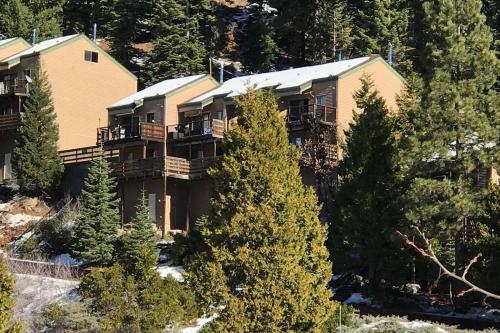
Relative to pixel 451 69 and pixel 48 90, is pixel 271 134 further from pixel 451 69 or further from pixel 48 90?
pixel 48 90

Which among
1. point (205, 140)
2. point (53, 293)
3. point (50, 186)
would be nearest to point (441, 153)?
point (53, 293)

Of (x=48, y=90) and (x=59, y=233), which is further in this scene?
(x=48, y=90)

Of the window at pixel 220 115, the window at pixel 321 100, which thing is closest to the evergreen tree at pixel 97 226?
the window at pixel 220 115

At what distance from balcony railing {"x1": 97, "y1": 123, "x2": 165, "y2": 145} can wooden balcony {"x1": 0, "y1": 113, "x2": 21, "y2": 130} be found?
5269 millimetres

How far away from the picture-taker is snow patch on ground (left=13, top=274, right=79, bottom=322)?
31.8 m

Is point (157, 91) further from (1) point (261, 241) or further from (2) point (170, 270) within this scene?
(1) point (261, 241)

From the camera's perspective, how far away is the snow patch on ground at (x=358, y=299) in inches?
1331

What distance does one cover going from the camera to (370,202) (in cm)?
3400

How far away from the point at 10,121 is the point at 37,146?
15.6 ft

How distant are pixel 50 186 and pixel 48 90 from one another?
6.38m

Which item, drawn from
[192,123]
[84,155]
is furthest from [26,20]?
[192,123]

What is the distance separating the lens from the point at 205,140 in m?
49.8

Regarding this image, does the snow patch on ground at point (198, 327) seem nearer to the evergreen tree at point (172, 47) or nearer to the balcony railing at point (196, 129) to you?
Result: the balcony railing at point (196, 129)

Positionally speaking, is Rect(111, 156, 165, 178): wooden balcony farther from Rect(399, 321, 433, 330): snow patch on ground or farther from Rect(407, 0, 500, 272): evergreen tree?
Rect(399, 321, 433, 330): snow patch on ground
